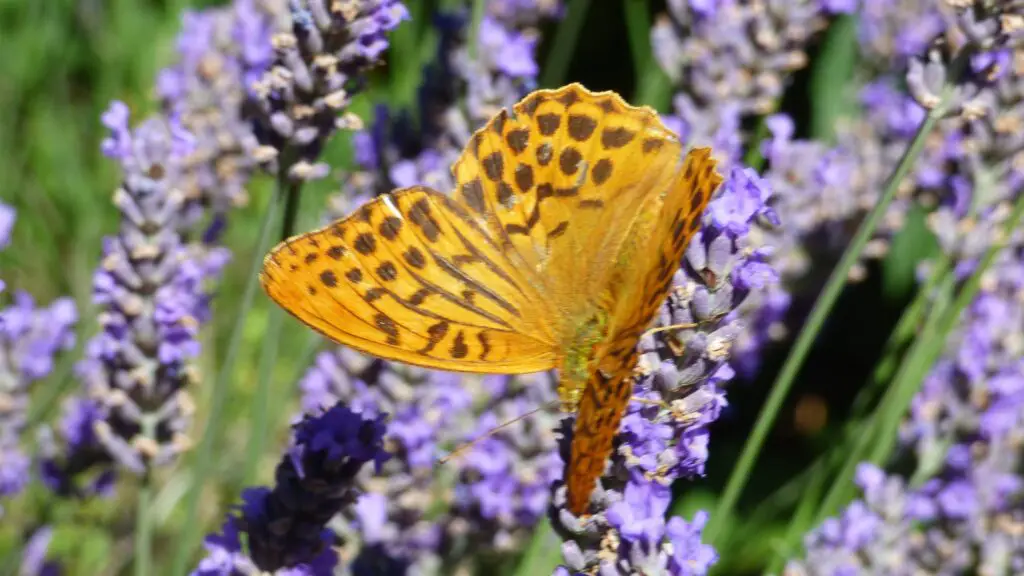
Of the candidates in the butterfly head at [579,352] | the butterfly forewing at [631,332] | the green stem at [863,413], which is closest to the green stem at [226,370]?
the butterfly head at [579,352]

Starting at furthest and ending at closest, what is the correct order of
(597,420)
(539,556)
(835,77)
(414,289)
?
1. (835,77)
2. (539,556)
3. (414,289)
4. (597,420)

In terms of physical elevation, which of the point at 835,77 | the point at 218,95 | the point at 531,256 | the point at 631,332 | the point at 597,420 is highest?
the point at 835,77

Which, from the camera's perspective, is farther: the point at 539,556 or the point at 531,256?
the point at 539,556

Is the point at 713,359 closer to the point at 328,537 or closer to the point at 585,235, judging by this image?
the point at 585,235

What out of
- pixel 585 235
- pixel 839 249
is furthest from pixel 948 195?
pixel 585 235

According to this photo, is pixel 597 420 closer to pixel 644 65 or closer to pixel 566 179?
pixel 566 179

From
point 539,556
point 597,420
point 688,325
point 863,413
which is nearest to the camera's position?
point 597,420

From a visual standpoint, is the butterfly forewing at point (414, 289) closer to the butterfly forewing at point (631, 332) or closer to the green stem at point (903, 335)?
the butterfly forewing at point (631, 332)

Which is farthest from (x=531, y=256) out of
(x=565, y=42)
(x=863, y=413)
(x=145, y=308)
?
(x=565, y=42)
